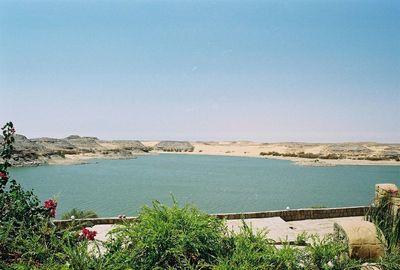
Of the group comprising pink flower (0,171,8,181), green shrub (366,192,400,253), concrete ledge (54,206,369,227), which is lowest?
concrete ledge (54,206,369,227)

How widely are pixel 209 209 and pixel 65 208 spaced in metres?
8.57

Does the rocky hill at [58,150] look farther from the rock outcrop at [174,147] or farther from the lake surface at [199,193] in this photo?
the rock outcrop at [174,147]

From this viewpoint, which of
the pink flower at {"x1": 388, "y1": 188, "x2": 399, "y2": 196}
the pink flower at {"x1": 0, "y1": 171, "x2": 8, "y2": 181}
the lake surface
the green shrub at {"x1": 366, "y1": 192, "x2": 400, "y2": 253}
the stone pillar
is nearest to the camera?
the pink flower at {"x1": 0, "y1": 171, "x2": 8, "y2": 181}

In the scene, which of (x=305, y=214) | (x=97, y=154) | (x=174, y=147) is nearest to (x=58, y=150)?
(x=97, y=154)

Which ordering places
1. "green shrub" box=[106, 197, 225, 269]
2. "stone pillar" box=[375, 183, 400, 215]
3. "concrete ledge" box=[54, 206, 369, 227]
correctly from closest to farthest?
"green shrub" box=[106, 197, 225, 269]
"stone pillar" box=[375, 183, 400, 215]
"concrete ledge" box=[54, 206, 369, 227]

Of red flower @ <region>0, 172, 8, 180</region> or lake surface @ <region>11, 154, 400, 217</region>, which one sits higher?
red flower @ <region>0, 172, 8, 180</region>

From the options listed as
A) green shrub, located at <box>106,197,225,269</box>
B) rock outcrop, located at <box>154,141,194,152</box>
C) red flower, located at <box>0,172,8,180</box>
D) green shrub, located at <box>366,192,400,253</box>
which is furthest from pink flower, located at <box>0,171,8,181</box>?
rock outcrop, located at <box>154,141,194,152</box>

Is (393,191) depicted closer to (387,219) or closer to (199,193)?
(387,219)

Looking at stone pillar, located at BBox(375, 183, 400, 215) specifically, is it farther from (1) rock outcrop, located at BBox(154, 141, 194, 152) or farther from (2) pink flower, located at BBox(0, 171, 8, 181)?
(1) rock outcrop, located at BBox(154, 141, 194, 152)

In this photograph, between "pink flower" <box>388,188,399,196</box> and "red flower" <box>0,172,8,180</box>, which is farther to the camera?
"pink flower" <box>388,188,399,196</box>

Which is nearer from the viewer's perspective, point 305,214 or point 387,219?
point 387,219

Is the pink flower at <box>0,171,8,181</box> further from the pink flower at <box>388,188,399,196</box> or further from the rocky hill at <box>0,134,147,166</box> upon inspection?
the rocky hill at <box>0,134,147,166</box>

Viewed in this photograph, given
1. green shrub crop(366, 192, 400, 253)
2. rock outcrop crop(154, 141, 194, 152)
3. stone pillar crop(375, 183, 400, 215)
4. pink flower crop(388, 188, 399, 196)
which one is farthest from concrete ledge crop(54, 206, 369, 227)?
rock outcrop crop(154, 141, 194, 152)

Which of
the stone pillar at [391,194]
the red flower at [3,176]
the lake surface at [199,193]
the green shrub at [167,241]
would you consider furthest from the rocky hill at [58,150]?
the green shrub at [167,241]
